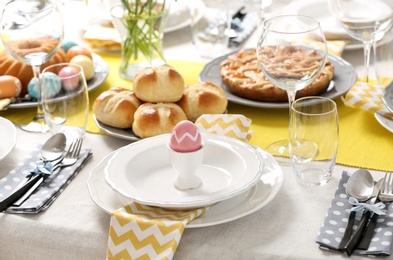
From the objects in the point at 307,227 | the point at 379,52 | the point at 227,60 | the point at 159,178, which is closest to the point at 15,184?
the point at 159,178

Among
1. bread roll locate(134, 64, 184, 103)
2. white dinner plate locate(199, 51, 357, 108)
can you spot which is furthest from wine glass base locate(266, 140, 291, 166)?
bread roll locate(134, 64, 184, 103)

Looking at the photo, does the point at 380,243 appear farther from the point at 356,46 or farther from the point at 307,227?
the point at 356,46

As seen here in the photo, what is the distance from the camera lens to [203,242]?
3.74ft

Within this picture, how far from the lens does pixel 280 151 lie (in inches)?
56.8


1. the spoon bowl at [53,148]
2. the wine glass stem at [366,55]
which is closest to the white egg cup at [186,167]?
the spoon bowl at [53,148]

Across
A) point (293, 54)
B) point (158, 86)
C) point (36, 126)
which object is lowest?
point (36, 126)

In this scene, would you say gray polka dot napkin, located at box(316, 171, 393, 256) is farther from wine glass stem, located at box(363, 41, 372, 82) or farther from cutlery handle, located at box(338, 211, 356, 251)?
wine glass stem, located at box(363, 41, 372, 82)

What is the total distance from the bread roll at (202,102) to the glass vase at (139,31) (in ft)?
0.99

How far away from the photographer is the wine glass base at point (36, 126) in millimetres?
1558

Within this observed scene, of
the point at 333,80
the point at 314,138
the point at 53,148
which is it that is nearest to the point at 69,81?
the point at 53,148

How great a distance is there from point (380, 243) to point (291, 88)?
0.39 m

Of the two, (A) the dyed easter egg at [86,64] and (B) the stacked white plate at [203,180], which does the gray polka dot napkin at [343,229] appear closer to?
(B) the stacked white plate at [203,180]

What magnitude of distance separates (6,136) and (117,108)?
23 cm

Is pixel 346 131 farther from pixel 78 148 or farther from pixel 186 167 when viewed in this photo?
pixel 78 148
